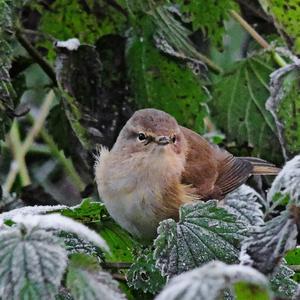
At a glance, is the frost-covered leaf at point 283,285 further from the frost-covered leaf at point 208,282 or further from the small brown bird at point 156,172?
the small brown bird at point 156,172

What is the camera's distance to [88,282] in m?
1.43

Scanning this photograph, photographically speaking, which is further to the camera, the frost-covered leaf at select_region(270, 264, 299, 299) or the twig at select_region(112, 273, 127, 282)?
the twig at select_region(112, 273, 127, 282)

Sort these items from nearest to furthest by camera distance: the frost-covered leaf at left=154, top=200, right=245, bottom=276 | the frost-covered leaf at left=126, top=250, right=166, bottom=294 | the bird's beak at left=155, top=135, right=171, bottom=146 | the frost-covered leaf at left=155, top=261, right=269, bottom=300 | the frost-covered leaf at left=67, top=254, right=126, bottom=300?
the frost-covered leaf at left=155, top=261, right=269, bottom=300 → the frost-covered leaf at left=67, top=254, right=126, bottom=300 → the frost-covered leaf at left=154, top=200, right=245, bottom=276 → the frost-covered leaf at left=126, top=250, right=166, bottom=294 → the bird's beak at left=155, top=135, right=171, bottom=146

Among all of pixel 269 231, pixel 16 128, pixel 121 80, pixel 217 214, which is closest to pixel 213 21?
pixel 121 80

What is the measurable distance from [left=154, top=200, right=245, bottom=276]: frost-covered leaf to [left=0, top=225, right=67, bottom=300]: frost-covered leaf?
0.35 m

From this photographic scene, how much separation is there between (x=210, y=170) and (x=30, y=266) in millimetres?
1758

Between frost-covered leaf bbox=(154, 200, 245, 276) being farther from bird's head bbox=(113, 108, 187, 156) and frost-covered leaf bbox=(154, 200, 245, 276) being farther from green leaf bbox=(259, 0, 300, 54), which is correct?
green leaf bbox=(259, 0, 300, 54)

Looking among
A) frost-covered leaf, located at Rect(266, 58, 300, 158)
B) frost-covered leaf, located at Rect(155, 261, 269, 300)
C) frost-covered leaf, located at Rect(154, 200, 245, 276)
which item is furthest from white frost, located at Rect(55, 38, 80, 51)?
frost-covered leaf, located at Rect(155, 261, 269, 300)

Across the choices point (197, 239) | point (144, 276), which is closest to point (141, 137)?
point (144, 276)

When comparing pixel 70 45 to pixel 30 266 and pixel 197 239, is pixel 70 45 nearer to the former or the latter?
pixel 197 239

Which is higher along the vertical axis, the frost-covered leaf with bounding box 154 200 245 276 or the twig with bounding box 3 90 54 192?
the frost-covered leaf with bounding box 154 200 245 276

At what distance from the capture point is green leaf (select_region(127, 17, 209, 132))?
316 cm

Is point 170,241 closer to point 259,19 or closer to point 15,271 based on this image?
point 15,271

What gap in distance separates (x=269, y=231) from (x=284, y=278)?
1.03 feet
